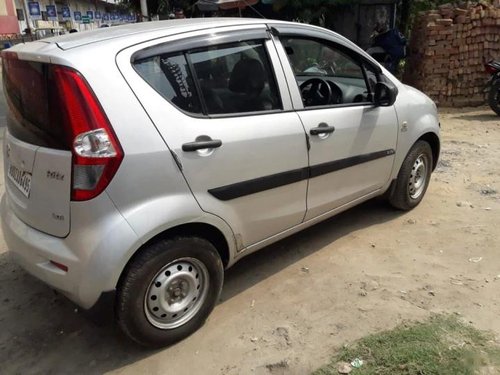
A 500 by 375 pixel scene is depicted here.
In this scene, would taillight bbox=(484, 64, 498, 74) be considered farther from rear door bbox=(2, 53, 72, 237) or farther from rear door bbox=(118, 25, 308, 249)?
rear door bbox=(2, 53, 72, 237)

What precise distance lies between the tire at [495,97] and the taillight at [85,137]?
779 cm

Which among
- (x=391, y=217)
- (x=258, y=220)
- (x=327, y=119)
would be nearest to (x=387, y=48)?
(x=391, y=217)

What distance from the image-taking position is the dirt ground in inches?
106

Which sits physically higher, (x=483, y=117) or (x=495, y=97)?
(x=495, y=97)

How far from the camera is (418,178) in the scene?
14.6 feet

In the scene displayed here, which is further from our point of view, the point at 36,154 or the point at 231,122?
the point at 231,122

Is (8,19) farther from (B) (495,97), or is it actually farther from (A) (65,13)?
(B) (495,97)

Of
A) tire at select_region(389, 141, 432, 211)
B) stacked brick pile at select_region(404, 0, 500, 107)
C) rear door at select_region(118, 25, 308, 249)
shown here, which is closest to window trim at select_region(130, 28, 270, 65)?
rear door at select_region(118, 25, 308, 249)

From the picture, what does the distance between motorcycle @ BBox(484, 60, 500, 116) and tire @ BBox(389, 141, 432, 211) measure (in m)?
4.71

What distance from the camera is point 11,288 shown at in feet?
11.3

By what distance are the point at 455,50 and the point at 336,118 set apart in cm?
664

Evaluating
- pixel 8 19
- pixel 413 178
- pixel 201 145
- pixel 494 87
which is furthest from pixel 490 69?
pixel 8 19

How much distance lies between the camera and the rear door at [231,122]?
8.34ft

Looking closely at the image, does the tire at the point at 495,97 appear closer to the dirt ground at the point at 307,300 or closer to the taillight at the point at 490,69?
the taillight at the point at 490,69
